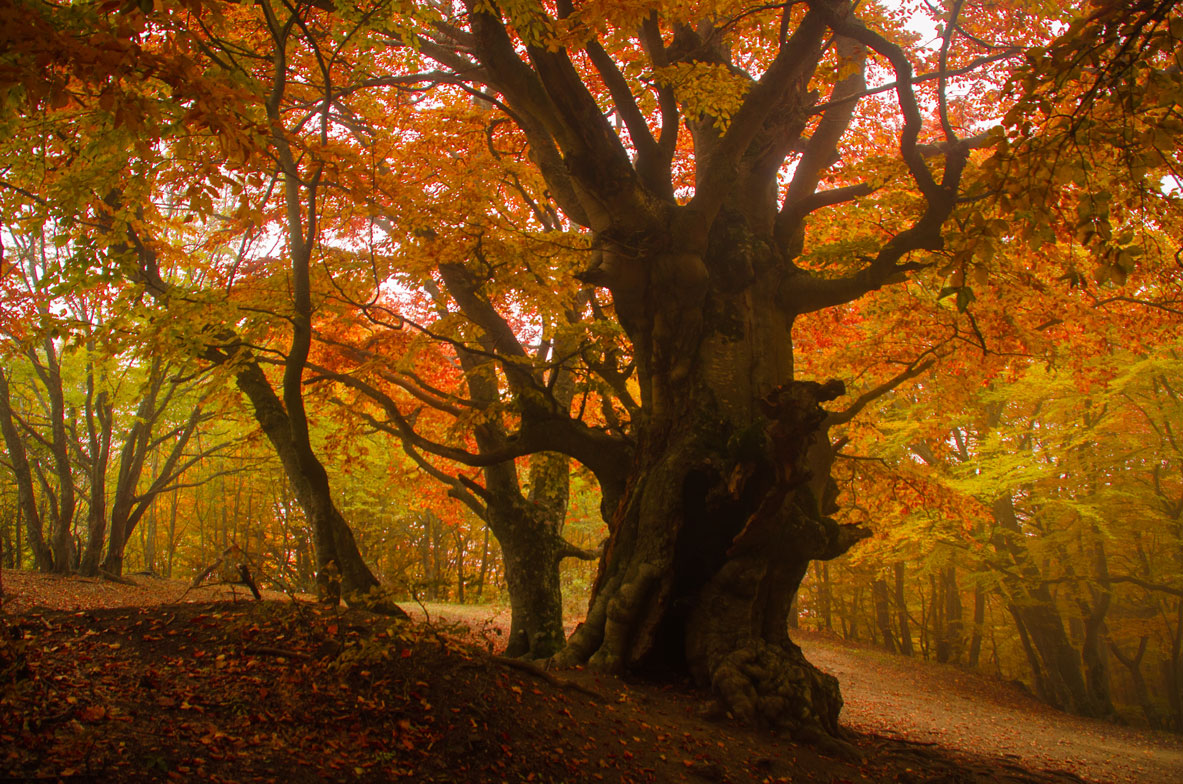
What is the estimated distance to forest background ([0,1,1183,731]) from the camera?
110 inches

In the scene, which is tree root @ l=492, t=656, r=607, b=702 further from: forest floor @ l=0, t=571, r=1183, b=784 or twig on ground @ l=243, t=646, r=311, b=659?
twig on ground @ l=243, t=646, r=311, b=659

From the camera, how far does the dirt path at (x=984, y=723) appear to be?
8.23 meters

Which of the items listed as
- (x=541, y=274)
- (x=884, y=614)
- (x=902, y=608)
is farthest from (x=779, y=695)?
(x=884, y=614)

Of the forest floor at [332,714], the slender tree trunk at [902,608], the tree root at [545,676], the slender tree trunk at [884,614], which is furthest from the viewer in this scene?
the slender tree trunk at [884,614]

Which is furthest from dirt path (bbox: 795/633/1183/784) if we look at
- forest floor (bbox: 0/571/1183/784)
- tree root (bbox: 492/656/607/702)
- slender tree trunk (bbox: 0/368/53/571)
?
slender tree trunk (bbox: 0/368/53/571)

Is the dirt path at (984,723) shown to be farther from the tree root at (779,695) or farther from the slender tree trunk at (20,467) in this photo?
the slender tree trunk at (20,467)

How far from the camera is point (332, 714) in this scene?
9.95 feet

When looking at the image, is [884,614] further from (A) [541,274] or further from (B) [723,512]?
(A) [541,274]

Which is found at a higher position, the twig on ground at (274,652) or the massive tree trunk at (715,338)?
the massive tree trunk at (715,338)

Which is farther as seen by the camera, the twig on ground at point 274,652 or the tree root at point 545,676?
the tree root at point 545,676

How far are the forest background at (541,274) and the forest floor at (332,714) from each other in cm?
51

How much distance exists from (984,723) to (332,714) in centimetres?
1216

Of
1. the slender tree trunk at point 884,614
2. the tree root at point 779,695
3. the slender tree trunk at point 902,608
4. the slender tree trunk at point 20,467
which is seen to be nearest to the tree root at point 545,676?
the tree root at point 779,695

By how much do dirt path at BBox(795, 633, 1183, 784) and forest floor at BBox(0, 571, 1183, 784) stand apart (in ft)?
11.5
